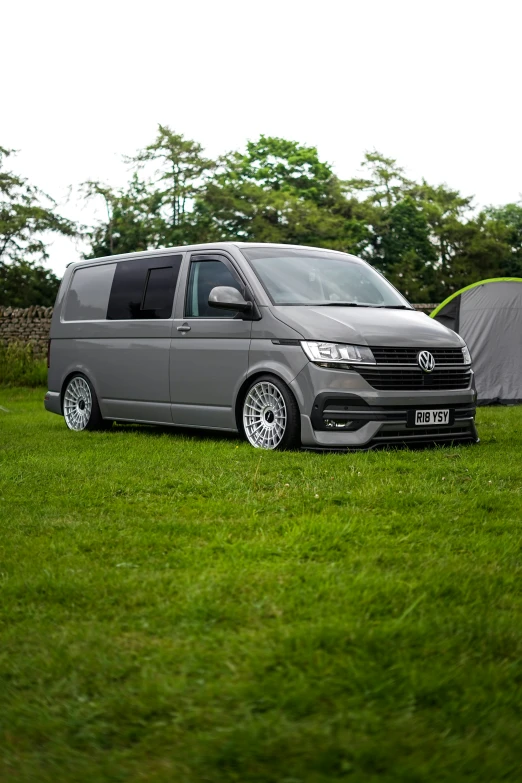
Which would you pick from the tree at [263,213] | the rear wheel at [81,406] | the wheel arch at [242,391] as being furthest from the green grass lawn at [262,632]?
the tree at [263,213]

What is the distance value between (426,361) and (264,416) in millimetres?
1537

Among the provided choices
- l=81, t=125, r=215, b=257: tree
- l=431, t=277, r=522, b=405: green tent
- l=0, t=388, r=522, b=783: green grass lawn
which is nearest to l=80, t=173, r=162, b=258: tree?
l=81, t=125, r=215, b=257: tree

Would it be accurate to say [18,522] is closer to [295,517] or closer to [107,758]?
[295,517]

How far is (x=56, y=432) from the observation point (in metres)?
11.8

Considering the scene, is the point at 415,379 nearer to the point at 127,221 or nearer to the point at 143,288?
the point at 143,288

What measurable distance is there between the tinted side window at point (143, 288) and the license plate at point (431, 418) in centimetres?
300

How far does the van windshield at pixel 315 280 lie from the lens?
9773 millimetres

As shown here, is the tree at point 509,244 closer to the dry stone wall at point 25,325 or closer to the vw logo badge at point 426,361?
the dry stone wall at point 25,325

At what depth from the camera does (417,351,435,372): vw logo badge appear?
9.27 meters

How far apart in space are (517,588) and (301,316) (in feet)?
17.1

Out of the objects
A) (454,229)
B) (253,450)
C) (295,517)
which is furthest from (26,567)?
(454,229)

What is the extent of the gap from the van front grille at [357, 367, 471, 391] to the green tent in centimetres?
856

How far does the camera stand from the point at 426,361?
30.6 ft

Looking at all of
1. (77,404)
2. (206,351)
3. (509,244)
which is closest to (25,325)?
(77,404)
